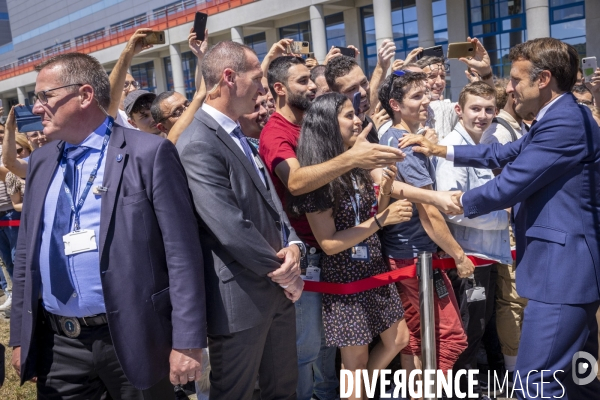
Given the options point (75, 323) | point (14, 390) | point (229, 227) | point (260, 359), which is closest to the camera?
point (75, 323)

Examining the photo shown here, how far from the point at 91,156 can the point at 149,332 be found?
31.6 inches

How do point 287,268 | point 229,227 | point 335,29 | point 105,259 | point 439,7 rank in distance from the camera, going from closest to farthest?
point 105,259 → point 229,227 → point 287,268 → point 439,7 → point 335,29

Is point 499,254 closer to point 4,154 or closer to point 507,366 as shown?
point 507,366

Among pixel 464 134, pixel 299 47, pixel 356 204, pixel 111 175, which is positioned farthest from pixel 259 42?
pixel 111 175

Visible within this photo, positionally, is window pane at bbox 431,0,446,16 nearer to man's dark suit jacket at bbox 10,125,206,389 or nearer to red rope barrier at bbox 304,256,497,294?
red rope barrier at bbox 304,256,497,294

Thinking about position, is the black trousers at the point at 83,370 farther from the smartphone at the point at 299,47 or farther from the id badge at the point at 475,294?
the smartphone at the point at 299,47

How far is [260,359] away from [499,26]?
70.6 feet

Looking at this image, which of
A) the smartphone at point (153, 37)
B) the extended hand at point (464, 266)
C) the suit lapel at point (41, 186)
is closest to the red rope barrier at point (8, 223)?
the smartphone at point (153, 37)

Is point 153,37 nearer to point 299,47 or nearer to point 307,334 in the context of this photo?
point 299,47

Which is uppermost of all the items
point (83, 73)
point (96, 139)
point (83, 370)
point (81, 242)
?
point (83, 73)

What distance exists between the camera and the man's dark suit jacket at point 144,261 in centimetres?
230

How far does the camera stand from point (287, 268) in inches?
105

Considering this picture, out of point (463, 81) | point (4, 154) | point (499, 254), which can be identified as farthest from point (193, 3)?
point (499, 254)

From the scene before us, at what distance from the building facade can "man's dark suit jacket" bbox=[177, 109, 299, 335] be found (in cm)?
1819
